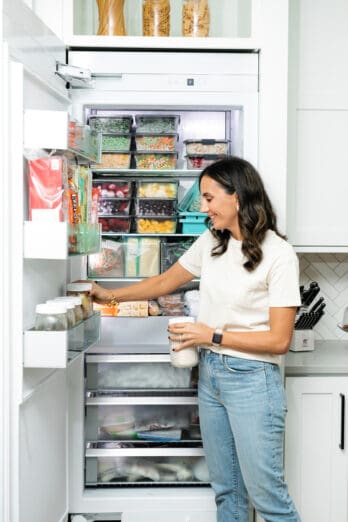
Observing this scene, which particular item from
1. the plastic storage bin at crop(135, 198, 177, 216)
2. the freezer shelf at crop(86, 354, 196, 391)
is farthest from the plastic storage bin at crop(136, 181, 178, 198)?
the freezer shelf at crop(86, 354, 196, 391)

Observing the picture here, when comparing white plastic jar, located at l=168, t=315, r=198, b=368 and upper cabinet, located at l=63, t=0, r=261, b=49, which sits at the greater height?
upper cabinet, located at l=63, t=0, r=261, b=49

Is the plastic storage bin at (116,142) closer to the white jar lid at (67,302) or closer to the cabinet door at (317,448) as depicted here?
the white jar lid at (67,302)

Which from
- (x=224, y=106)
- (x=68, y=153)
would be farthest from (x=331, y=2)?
(x=68, y=153)

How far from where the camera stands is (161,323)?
2.61m

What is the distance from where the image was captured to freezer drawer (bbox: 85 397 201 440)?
101 inches

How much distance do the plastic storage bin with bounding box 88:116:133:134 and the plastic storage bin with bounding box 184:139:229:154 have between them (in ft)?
0.84

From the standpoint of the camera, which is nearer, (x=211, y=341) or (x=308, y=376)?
→ (x=211, y=341)

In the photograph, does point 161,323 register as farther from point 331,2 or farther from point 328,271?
point 331,2

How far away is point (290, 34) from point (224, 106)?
502mm

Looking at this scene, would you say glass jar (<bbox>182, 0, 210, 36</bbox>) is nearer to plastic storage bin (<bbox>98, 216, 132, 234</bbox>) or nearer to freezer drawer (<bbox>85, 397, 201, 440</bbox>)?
plastic storage bin (<bbox>98, 216, 132, 234</bbox>)

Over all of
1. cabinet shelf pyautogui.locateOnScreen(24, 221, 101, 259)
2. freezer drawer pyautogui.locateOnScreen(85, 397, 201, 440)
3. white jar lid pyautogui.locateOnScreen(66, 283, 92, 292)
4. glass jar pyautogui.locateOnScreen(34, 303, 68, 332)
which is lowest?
freezer drawer pyautogui.locateOnScreen(85, 397, 201, 440)

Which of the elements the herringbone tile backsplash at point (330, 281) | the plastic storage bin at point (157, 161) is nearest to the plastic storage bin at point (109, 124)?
the plastic storage bin at point (157, 161)

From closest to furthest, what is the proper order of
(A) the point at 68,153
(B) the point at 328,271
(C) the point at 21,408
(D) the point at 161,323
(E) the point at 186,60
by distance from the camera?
(C) the point at 21,408 → (A) the point at 68,153 → (E) the point at 186,60 → (D) the point at 161,323 → (B) the point at 328,271

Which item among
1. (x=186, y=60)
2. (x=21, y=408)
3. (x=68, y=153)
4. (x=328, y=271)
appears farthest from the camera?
(x=328, y=271)
